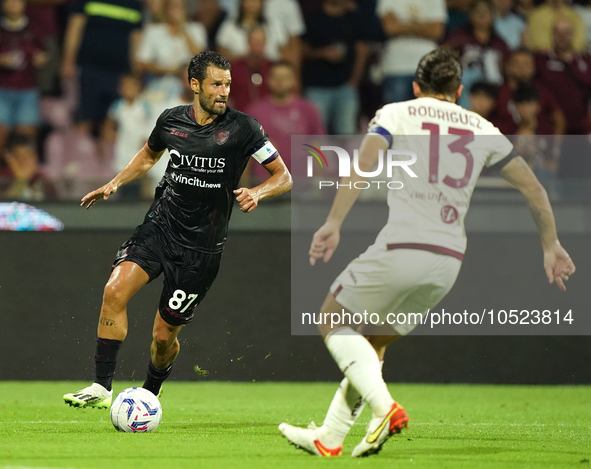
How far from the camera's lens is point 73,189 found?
9031 mm

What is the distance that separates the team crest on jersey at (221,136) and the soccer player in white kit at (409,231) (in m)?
1.56

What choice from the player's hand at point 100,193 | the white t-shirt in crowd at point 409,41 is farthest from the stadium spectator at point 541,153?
the player's hand at point 100,193

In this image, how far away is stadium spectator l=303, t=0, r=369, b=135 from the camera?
439 inches

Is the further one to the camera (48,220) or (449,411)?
(48,220)

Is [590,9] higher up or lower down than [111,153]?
higher up

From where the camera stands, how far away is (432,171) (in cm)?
486

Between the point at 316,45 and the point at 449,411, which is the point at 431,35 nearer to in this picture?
the point at 316,45

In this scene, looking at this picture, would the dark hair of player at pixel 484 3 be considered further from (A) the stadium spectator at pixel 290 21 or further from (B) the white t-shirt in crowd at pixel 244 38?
(B) the white t-shirt in crowd at pixel 244 38

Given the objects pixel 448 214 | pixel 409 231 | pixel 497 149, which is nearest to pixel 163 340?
pixel 409 231

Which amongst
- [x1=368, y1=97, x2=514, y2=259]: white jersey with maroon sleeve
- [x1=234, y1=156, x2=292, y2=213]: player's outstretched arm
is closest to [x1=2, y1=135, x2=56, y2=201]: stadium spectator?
[x1=234, y1=156, x2=292, y2=213]: player's outstretched arm

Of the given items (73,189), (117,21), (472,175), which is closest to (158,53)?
(117,21)

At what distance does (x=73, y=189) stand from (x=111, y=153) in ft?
5.14

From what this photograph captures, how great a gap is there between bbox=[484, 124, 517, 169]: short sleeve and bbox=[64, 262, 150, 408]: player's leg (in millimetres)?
2407

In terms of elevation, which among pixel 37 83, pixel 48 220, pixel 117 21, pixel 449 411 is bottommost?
pixel 449 411
